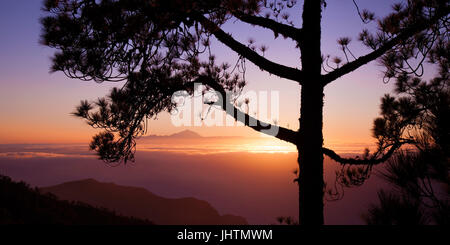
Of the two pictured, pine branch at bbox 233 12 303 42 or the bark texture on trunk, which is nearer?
the bark texture on trunk

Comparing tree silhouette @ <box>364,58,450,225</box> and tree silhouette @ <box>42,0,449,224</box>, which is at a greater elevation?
tree silhouette @ <box>42,0,449,224</box>

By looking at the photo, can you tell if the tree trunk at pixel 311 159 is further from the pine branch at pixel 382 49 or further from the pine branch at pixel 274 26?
the pine branch at pixel 274 26

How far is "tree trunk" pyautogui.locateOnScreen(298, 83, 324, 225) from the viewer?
2.68m

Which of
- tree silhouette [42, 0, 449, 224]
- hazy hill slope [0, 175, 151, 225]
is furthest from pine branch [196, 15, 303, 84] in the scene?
hazy hill slope [0, 175, 151, 225]

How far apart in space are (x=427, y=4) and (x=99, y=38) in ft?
10.4

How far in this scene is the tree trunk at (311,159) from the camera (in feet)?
8.78

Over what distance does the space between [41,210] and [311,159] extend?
4556mm

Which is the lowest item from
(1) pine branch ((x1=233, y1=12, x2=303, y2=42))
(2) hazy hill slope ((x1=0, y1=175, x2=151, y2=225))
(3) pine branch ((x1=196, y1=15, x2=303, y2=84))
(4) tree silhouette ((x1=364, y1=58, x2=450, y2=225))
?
(2) hazy hill slope ((x1=0, y1=175, x2=151, y2=225))

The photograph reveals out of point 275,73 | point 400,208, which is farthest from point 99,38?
point 400,208

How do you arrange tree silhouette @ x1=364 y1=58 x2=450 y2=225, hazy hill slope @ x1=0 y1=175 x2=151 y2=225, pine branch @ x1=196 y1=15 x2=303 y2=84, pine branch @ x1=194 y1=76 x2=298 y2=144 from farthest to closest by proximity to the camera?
hazy hill slope @ x1=0 y1=175 x2=151 y2=225
pine branch @ x1=194 y1=76 x2=298 y2=144
pine branch @ x1=196 y1=15 x2=303 y2=84
tree silhouette @ x1=364 y1=58 x2=450 y2=225

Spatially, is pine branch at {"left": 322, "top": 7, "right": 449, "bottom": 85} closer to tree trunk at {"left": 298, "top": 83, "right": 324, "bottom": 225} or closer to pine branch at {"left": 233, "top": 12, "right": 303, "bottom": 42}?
tree trunk at {"left": 298, "top": 83, "right": 324, "bottom": 225}

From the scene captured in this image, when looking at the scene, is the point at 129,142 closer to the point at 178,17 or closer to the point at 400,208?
the point at 178,17

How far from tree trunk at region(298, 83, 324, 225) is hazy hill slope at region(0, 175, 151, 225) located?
386 centimetres

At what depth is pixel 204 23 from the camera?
2.77 meters
